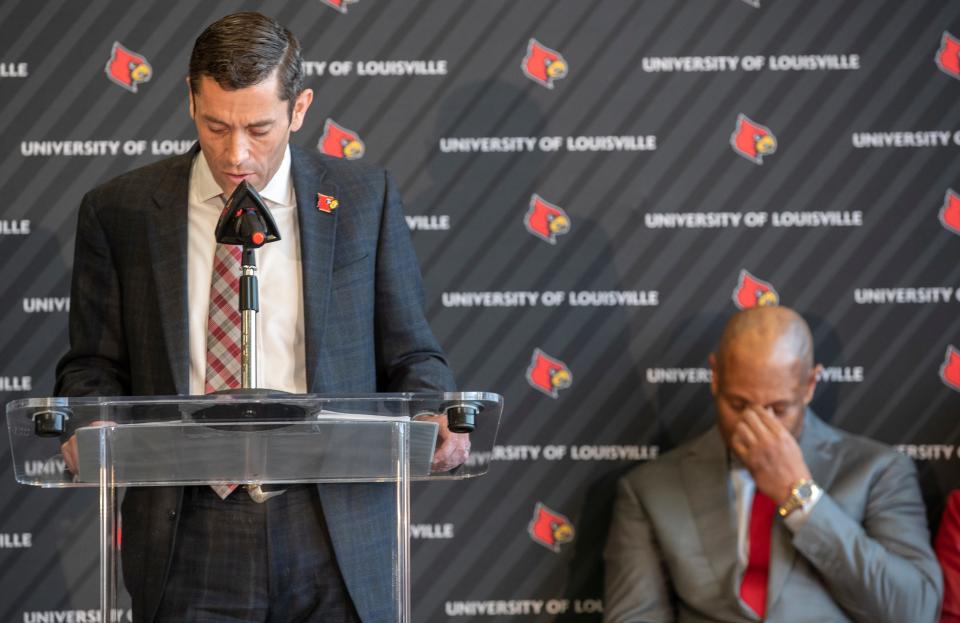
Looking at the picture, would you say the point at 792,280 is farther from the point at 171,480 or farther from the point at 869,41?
the point at 171,480

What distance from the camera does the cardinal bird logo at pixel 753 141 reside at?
397cm

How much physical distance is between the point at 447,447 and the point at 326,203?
2.35ft

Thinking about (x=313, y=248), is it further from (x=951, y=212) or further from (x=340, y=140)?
(x=951, y=212)

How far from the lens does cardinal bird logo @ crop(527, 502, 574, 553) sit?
390 cm

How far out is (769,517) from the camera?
357 centimetres

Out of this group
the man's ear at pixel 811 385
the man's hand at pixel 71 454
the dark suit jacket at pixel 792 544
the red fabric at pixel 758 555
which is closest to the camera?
the man's hand at pixel 71 454

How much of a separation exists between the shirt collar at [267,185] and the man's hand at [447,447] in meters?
→ 0.74

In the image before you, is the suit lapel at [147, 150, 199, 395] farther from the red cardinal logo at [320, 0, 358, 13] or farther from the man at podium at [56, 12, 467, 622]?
the red cardinal logo at [320, 0, 358, 13]

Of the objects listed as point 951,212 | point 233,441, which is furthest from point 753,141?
point 233,441

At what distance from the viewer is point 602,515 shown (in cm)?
392

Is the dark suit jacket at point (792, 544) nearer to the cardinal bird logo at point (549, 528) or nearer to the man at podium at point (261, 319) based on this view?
the cardinal bird logo at point (549, 528)

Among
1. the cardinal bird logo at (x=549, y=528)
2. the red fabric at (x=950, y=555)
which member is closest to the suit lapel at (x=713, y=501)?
the cardinal bird logo at (x=549, y=528)

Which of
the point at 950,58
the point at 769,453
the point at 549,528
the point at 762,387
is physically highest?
the point at 950,58

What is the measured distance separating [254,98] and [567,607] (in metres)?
2.20
